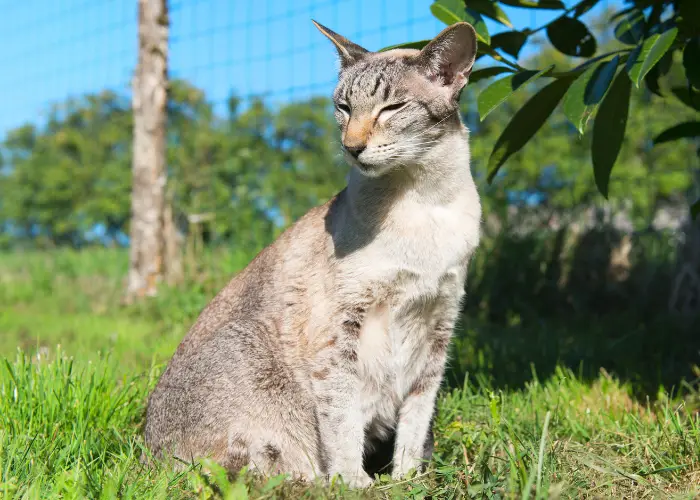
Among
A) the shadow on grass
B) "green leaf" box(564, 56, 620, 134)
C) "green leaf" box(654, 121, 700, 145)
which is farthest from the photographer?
the shadow on grass

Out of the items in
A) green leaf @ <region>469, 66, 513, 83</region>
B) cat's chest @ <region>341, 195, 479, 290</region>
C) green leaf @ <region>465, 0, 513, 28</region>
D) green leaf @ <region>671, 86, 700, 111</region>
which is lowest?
cat's chest @ <region>341, 195, 479, 290</region>

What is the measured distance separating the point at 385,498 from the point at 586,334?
2.89m

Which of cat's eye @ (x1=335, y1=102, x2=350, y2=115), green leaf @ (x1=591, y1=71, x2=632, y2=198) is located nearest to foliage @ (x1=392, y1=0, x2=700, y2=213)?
green leaf @ (x1=591, y1=71, x2=632, y2=198)

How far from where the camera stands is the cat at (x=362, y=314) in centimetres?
255

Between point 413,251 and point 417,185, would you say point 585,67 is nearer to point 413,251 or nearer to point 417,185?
point 417,185

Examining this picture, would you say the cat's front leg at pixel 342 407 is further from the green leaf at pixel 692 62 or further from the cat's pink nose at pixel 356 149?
the green leaf at pixel 692 62

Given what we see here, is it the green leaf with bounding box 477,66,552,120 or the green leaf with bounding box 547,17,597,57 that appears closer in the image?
the green leaf with bounding box 477,66,552,120

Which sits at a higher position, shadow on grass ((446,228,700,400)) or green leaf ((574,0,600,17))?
green leaf ((574,0,600,17))

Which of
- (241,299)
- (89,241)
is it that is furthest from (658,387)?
(89,241)

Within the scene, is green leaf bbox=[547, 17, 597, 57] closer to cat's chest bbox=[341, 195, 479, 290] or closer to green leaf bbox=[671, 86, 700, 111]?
green leaf bbox=[671, 86, 700, 111]

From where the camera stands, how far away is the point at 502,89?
2.51 meters

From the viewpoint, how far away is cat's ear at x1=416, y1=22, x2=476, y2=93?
248 cm

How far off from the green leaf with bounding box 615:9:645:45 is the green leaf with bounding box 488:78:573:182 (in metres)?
0.46

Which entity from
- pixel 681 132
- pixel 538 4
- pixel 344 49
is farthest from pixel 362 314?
pixel 681 132
